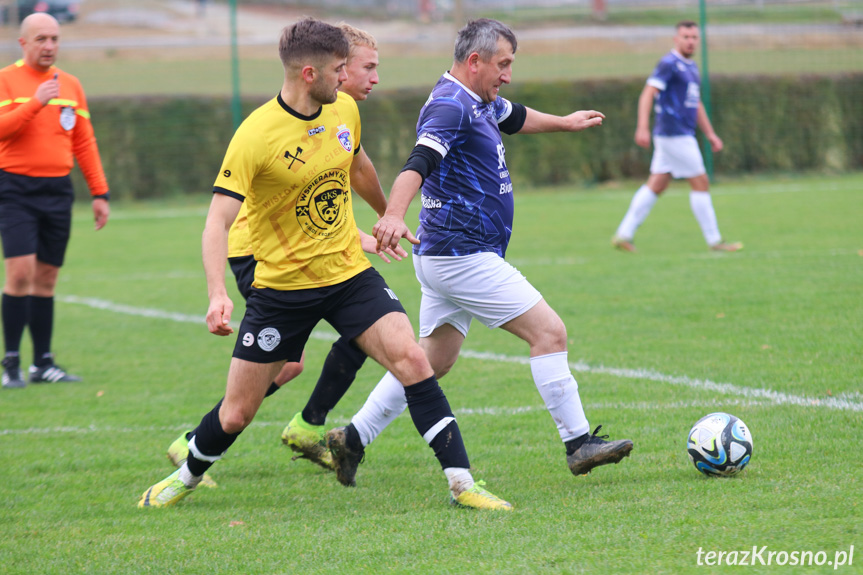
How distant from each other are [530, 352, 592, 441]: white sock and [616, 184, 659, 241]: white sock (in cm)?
700

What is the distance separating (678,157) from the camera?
11039 millimetres

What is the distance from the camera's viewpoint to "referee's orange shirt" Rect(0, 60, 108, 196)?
648 centimetres

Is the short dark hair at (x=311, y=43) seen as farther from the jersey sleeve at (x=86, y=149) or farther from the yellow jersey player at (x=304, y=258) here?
the jersey sleeve at (x=86, y=149)

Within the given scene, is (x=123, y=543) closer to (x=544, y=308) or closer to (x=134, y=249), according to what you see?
(x=544, y=308)

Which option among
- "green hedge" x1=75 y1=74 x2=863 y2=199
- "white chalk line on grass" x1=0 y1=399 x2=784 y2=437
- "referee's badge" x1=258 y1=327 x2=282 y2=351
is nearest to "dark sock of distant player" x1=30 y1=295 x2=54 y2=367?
"white chalk line on grass" x1=0 y1=399 x2=784 y2=437

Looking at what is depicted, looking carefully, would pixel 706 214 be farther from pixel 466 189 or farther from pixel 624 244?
pixel 466 189

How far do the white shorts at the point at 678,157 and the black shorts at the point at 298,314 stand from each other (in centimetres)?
752

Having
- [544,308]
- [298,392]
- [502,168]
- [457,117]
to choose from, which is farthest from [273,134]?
[298,392]

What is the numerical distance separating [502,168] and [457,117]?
396 millimetres

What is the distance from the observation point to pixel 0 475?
4793mm

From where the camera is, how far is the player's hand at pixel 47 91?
248 inches

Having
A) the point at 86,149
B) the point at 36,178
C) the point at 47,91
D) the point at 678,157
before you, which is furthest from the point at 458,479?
the point at 678,157

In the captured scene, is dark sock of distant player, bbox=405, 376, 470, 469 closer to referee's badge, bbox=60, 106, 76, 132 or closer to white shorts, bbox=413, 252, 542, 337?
white shorts, bbox=413, 252, 542, 337

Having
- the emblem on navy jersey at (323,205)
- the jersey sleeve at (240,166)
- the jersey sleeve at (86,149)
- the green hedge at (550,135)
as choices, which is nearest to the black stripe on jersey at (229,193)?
the jersey sleeve at (240,166)
